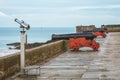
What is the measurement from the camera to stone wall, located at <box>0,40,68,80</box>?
12672 millimetres

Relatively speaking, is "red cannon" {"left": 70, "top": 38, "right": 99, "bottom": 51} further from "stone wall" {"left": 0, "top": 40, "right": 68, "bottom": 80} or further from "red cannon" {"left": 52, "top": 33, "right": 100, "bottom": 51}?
"stone wall" {"left": 0, "top": 40, "right": 68, "bottom": 80}

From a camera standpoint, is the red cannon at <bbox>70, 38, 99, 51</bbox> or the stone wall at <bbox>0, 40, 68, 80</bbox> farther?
the red cannon at <bbox>70, 38, 99, 51</bbox>

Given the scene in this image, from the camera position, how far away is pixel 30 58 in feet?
52.7

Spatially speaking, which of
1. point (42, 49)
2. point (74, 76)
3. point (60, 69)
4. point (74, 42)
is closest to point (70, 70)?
point (60, 69)

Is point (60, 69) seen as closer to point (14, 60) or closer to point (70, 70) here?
point (70, 70)

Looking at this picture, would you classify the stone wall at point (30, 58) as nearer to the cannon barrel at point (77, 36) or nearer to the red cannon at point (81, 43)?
the red cannon at point (81, 43)

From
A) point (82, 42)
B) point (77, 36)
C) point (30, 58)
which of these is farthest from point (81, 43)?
point (30, 58)

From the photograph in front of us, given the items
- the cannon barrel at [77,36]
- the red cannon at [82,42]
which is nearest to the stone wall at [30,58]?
the red cannon at [82,42]

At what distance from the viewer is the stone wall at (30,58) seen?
12672mm

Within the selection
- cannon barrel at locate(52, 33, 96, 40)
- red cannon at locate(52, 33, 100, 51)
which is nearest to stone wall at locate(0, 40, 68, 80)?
red cannon at locate(52, 33, 100, 51)

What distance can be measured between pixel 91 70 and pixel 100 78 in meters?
2.11

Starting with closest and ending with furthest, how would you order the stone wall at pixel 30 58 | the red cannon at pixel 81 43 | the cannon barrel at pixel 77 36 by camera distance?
the stone wall at pixel 30 58
the red cannon at pixel 81 43
the cannon barrel at pixel 77 36

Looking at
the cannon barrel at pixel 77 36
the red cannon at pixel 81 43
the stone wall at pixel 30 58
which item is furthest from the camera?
the cannon barrel at pixel 77 36

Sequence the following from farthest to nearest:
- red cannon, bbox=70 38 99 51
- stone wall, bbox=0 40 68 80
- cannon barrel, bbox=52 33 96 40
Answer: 1. cannon barrel, bbox=52 33 96 40
2. red cannon, bbox=70 38 99 51
3. stone wall, bbox=0 40 68 80
